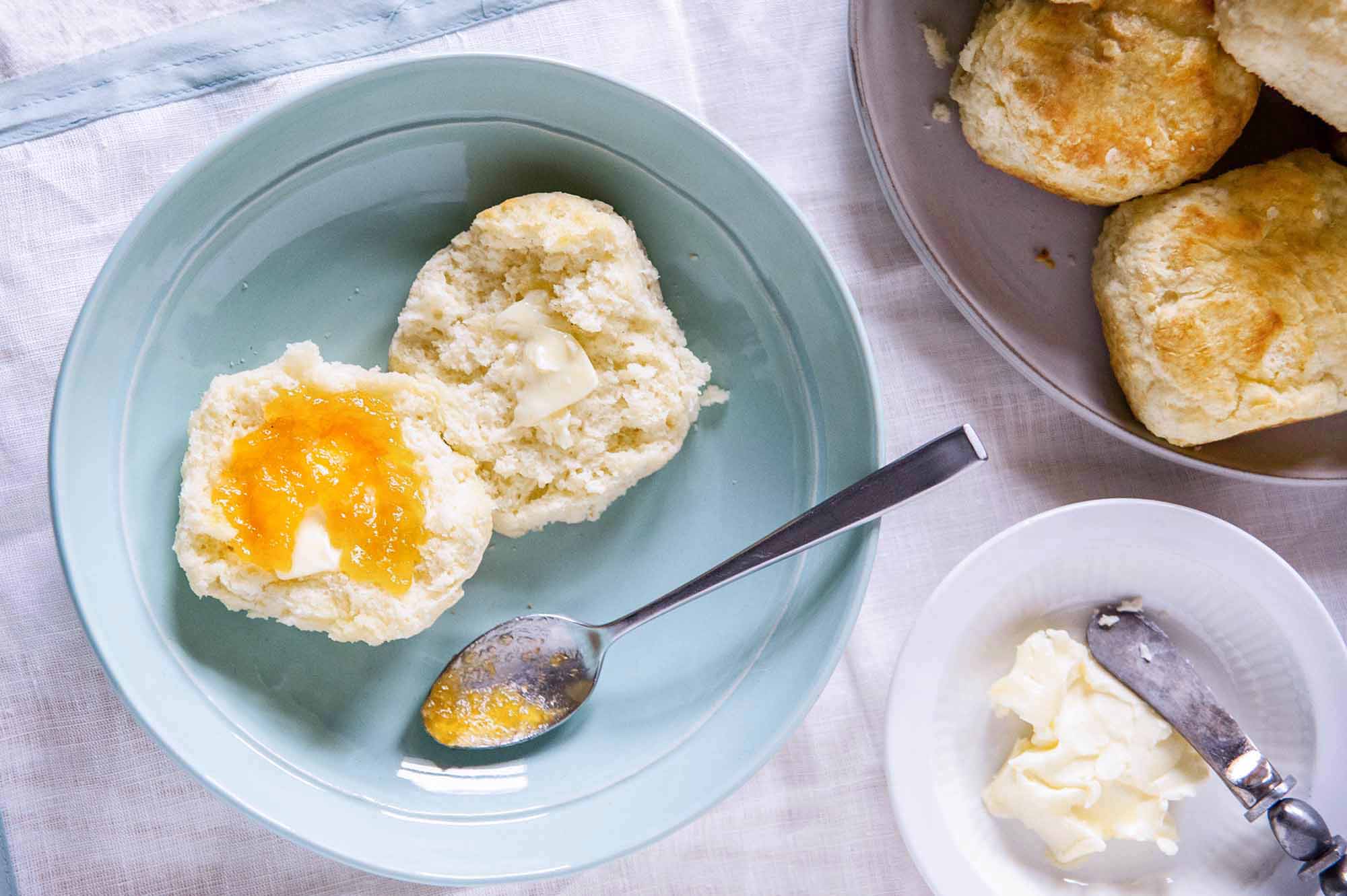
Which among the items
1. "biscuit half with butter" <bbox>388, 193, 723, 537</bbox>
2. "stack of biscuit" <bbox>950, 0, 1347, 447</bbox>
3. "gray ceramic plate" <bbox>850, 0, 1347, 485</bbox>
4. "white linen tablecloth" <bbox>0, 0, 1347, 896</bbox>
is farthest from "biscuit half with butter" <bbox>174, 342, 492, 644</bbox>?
"stack of biscuit" <bbox>950, 0, 1347, 447</bbox>

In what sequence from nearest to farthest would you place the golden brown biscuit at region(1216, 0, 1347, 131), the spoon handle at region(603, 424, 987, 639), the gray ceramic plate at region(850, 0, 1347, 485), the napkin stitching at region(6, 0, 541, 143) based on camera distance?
the golden brown biscuit at region(1216, 0, 1347, 131) < the spoon handle at region(603, 424, 987, 639) < the gray ceramic plate at region(850, 0, 1347, 485) < the napkin stitching at region(6, 0, 541, 143)

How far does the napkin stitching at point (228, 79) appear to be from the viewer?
7.34 ft

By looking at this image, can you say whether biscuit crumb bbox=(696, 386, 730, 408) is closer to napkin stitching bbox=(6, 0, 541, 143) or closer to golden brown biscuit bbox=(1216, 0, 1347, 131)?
napkin stitching bbox=(6, 0, 541, 143)

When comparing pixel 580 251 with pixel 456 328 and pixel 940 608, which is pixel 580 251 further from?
pixel 940 608

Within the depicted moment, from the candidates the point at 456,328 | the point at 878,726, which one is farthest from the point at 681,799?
the point at 456,328

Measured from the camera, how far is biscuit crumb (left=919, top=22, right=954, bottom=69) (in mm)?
2137

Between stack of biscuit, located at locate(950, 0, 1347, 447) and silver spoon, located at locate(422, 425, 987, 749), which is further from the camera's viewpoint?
silver spoon, located at locate(422, 425, 987, 749)

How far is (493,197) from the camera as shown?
85.5 inches

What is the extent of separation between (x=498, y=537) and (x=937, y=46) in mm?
1460

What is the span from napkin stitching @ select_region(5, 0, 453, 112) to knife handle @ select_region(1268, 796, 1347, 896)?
2.64 meters

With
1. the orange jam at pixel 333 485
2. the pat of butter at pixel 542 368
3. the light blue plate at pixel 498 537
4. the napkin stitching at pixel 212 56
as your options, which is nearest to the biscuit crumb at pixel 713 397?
the light blue plate at pixel 498 537

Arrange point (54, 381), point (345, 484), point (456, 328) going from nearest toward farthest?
point (345, 484) → point (456, 328) → point (54, 381)

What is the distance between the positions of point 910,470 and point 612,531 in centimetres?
68

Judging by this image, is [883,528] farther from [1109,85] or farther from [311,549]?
[311,549]
